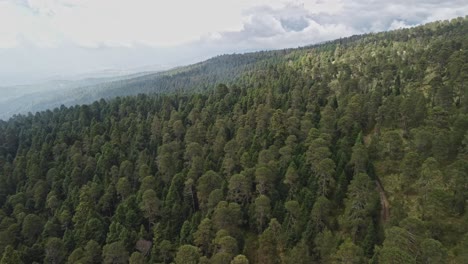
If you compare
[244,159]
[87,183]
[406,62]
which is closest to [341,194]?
[244,159]

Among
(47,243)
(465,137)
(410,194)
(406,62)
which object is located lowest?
(47,243)

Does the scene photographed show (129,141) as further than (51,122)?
No

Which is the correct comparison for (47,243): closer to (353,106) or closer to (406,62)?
(353,106)

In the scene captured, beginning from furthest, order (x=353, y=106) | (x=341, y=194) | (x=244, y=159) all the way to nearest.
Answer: (x=353, y=106)
(x=244, y=159)
(x=341, y=194)

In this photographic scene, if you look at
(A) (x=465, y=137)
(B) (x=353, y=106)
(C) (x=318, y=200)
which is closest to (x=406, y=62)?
(B) (x=353, y=106)

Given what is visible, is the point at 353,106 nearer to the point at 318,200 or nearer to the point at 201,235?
the point at 318,200

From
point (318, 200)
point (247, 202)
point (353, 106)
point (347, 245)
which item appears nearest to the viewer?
point (347, 245)

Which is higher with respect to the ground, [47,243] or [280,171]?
[280,171]
